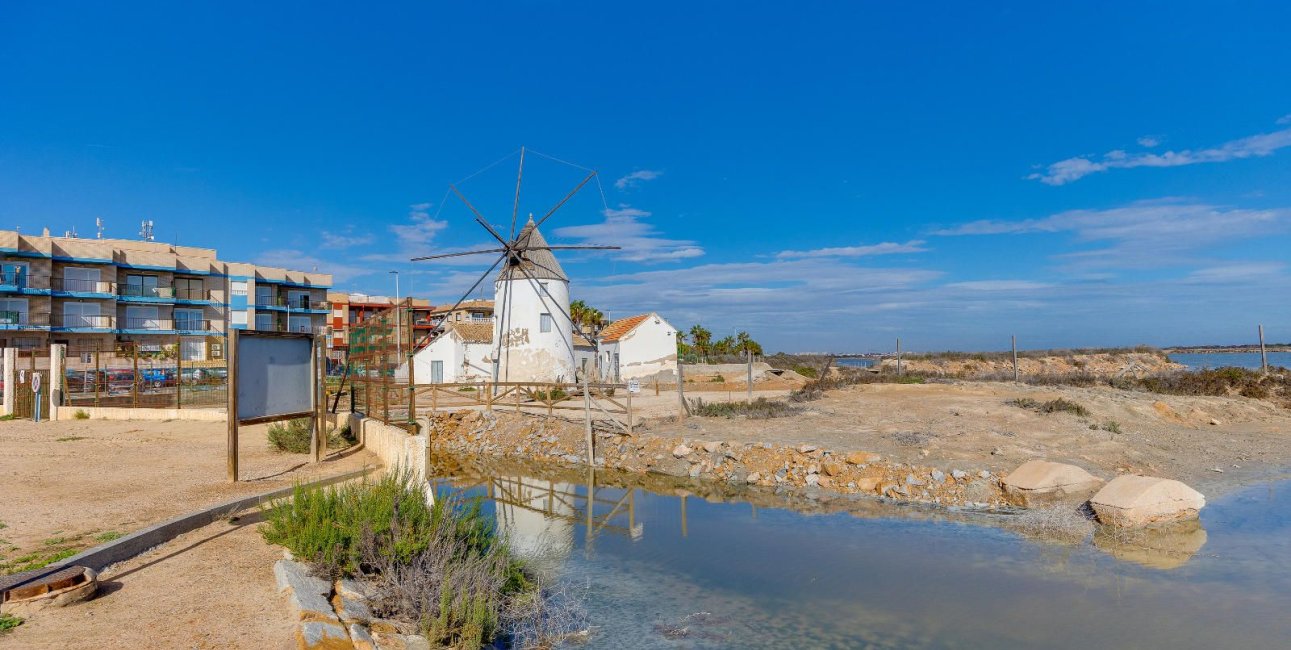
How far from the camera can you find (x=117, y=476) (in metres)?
9.50

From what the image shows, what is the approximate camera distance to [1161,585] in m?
7.96

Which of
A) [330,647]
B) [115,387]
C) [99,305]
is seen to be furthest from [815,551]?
[99,305]

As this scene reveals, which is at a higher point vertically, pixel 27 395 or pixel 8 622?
pixel 27 395

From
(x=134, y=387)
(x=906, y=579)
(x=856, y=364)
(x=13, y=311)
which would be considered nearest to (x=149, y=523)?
(x=906, y=579)

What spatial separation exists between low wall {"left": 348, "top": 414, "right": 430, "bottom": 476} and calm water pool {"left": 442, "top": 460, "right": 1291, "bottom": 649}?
1976 mm

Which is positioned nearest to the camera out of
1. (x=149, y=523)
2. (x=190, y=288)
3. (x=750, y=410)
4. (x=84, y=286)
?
(x=149, y=523)

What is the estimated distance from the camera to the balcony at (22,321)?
40781mm

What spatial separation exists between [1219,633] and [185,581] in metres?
9.07

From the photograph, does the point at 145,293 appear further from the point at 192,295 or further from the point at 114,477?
the point at 114,477

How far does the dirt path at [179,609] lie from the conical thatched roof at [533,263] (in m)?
25.3

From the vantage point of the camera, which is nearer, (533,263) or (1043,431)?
(1043,431)

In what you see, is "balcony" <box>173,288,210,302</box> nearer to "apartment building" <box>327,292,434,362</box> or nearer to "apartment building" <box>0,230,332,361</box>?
→ "apartment building" <box>0,230,332,361</box>

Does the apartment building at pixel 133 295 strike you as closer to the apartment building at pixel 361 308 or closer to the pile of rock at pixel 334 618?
the apartment building at pixel 361 308

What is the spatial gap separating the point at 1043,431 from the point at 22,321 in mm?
52576
